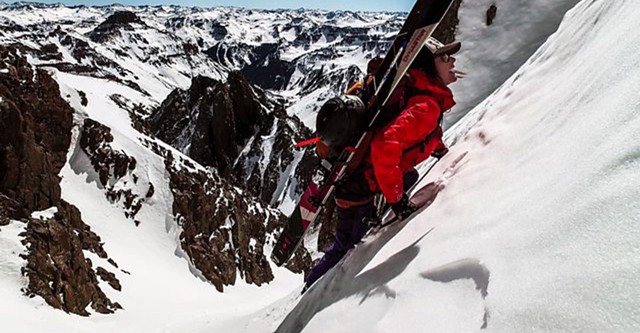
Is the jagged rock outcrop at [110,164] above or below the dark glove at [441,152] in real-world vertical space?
below

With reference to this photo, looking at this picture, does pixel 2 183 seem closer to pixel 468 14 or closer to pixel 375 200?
pixel 468 14

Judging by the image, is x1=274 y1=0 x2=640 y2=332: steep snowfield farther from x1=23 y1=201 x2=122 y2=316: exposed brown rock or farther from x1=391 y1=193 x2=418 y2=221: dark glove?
x1=23 y1=201 x2=122 y2=316: exposed brown rock

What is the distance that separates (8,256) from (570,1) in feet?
71.3

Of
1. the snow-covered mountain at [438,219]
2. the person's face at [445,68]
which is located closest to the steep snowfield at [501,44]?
the snow-covered mountain at [438,219]

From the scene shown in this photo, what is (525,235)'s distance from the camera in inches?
109

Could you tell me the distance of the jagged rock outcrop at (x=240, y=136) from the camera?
8444cm

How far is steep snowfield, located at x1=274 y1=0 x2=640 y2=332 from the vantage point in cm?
207

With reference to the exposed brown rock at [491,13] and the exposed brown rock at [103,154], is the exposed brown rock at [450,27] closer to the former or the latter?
the exposed brown rock at [491,13]

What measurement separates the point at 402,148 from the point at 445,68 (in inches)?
50.3

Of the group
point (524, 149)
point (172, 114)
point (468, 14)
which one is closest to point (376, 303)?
point (524, 149)

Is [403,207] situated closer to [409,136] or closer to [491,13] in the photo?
[409,136]

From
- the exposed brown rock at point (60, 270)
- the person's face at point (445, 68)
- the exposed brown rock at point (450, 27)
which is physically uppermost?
the person's face at point (445, 68)

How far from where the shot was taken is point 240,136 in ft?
286

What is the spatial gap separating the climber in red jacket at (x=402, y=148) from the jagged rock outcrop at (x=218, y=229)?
34457mm
